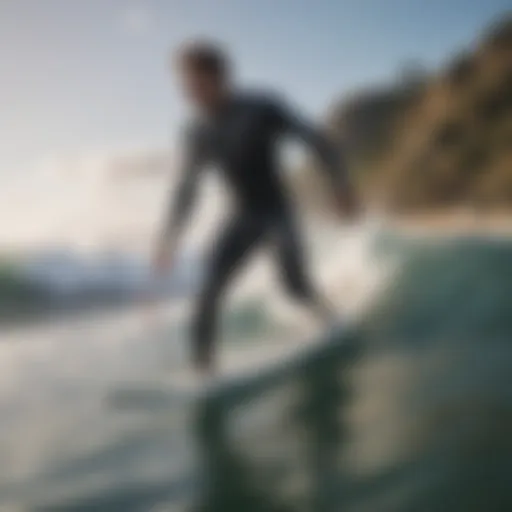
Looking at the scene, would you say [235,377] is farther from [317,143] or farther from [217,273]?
[317,143]

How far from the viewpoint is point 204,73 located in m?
1.20

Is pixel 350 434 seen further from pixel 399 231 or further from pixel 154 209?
pixel 154 209

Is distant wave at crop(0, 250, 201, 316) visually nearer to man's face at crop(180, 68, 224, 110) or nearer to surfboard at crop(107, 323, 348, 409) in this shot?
surfboard at crop(107, 323, 348, 409)

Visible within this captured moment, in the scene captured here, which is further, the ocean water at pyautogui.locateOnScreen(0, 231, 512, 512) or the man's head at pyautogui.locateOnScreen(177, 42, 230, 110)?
the man's head at pyautogui.locateOnScreen(177, 42, 230, 110)

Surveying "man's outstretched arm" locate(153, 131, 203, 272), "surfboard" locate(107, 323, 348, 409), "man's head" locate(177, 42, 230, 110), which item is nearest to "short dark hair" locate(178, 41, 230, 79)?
"man's head" locate(177, 42, 230, 110)

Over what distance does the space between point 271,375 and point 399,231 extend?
289 mm

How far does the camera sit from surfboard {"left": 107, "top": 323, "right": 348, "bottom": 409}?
1.17m

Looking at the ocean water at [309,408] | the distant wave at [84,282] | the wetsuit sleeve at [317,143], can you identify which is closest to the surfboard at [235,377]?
the ocean water at [309,408]

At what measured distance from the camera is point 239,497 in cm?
110

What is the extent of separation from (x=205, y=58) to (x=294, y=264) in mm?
331

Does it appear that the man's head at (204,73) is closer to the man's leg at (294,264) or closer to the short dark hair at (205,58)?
the short dark hair at (205,58)

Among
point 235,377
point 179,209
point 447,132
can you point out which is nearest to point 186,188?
point 179,209

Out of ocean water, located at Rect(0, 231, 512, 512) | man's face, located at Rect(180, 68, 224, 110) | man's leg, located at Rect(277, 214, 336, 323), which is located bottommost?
ocean water, located at Rect(0, 231, 512, 512)

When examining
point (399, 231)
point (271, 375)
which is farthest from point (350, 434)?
point (399, 231)
